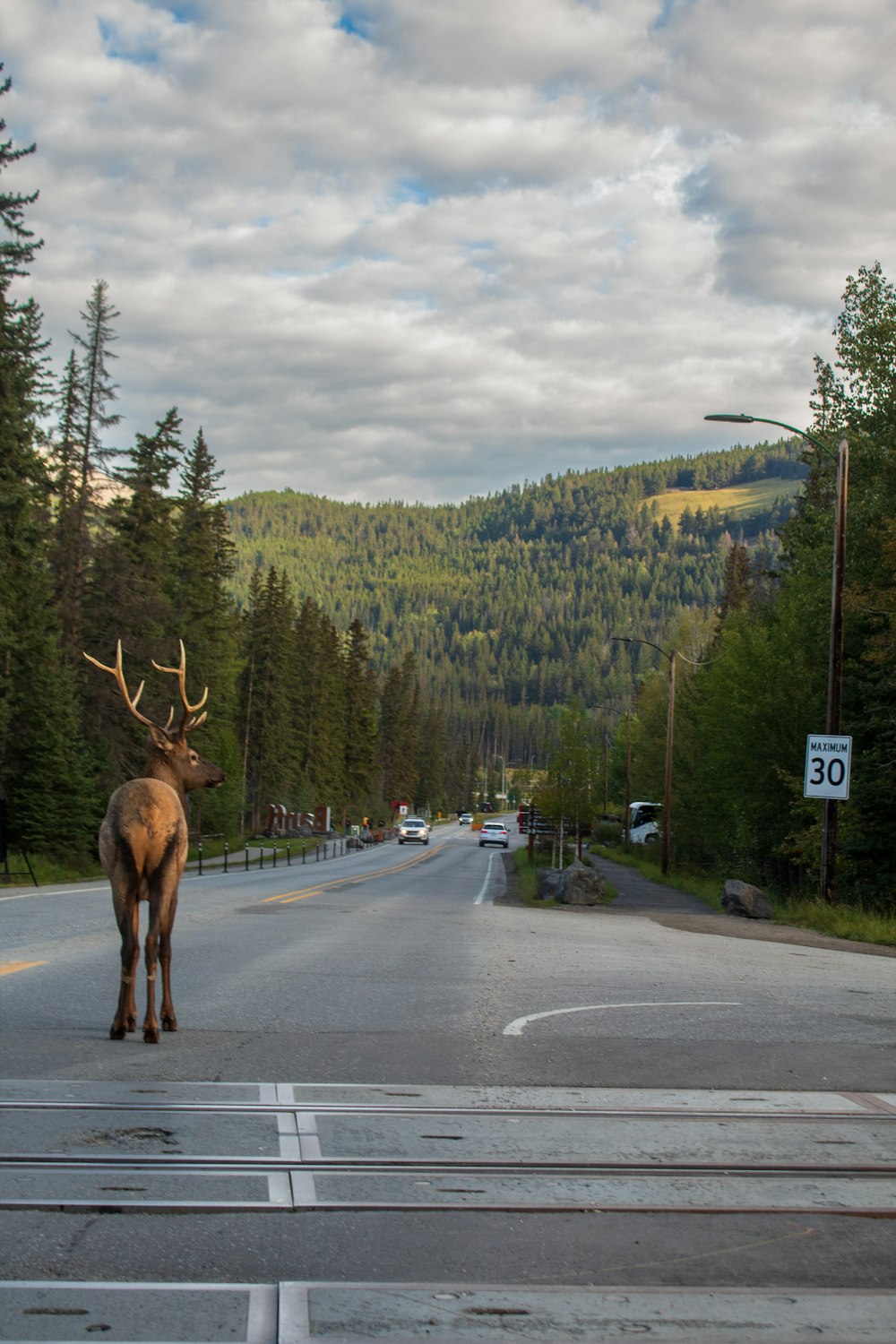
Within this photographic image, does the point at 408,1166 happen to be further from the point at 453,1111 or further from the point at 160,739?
the point at 160,739

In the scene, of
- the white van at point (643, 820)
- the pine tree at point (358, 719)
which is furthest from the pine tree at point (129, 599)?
the pine tree at point (358, 719)

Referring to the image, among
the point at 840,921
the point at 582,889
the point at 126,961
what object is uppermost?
the point at 126,961

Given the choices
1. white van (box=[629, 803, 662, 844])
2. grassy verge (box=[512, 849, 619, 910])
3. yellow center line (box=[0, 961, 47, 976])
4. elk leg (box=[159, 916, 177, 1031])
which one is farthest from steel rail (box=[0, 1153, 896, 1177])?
white van (box=[629, 803, 662, 844])

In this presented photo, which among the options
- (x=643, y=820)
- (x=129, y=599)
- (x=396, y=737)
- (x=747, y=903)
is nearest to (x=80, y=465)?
(x=129, y=599)

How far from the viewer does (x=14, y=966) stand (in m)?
12.8

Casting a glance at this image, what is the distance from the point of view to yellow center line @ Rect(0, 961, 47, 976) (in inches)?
484

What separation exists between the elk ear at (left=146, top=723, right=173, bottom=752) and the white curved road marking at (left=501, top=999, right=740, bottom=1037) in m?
3.22

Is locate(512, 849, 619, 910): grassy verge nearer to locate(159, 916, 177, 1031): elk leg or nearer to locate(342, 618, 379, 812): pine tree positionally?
locate(159, 916, 177, 1031): elk leg

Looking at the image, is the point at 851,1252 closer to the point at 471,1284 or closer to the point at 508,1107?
the point at 471,1284

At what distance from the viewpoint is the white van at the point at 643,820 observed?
82.7 meters

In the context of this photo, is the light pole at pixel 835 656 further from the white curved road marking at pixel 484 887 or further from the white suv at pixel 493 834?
the white suv at pixel 493 834

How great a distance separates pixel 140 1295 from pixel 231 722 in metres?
76.5

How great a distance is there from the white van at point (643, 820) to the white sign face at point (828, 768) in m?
57.2

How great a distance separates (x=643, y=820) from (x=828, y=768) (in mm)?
64833
